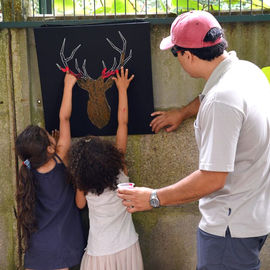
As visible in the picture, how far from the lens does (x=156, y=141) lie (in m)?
4.12

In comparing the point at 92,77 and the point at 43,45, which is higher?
the point at 43,45

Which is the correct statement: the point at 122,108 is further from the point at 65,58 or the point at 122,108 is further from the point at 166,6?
the point at 166,6

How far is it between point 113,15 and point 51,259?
1.92 metres

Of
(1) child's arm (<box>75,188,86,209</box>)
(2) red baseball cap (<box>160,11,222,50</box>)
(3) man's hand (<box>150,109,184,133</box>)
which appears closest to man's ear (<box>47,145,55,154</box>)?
(1) child's arm (<box>75,188,86,209</box>)

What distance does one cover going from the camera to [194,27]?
109 inches

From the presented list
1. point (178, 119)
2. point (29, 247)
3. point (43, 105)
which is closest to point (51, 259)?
point (29, 247)

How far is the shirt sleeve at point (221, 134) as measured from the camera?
2.46 meters

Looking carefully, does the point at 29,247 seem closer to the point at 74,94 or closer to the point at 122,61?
the point at 74,94

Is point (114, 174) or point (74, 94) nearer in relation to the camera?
point (114, 174)

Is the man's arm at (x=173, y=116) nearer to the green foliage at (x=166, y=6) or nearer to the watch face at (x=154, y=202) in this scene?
the green foliage at (x=166, y=6)

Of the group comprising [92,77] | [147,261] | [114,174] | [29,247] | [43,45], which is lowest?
[147,261]

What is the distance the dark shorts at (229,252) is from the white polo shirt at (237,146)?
43mm

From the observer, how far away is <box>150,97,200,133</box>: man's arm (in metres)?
3.99

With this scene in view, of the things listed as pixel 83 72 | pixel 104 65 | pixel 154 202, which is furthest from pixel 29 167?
pixel 154 202
